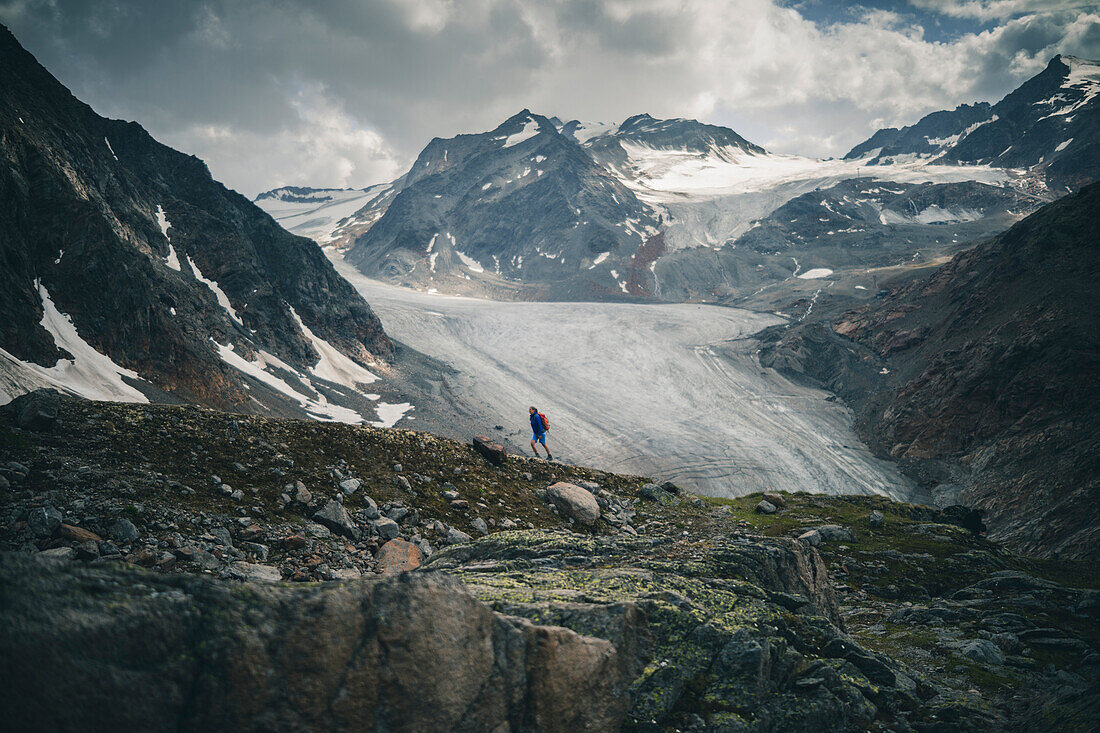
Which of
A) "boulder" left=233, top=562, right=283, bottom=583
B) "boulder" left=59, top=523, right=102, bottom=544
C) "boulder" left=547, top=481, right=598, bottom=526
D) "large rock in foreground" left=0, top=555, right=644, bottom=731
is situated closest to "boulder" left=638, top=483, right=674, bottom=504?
"boulder" left=547, top=481, right=598, bottom=526

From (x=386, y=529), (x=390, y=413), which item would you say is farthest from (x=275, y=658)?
(x=390, y=413)

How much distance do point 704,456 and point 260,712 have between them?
5465 cm

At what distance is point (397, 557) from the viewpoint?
417 inches

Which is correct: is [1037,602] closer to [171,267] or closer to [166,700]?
[166,700]

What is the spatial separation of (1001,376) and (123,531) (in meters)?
66.6

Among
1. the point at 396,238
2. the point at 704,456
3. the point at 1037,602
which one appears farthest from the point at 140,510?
the point at 396,238

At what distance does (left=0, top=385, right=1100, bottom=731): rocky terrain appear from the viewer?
3.51 metres

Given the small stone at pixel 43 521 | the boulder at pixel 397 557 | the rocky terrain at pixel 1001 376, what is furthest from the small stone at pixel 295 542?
the rocky terrain at pixel 1001 376

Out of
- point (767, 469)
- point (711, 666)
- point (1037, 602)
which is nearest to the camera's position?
point (711, 666)

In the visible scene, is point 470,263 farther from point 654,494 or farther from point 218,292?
point 654,494

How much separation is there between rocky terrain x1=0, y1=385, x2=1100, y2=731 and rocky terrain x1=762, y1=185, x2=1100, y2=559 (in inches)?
851

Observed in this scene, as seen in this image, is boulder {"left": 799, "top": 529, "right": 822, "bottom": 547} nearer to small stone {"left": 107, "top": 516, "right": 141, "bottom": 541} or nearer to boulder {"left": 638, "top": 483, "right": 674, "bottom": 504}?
boulder {"left": 638, "top": 483, "right": 674, "bottom": 504}

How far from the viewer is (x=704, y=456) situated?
54.0 metres

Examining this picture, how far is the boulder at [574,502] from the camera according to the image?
15.2 m
